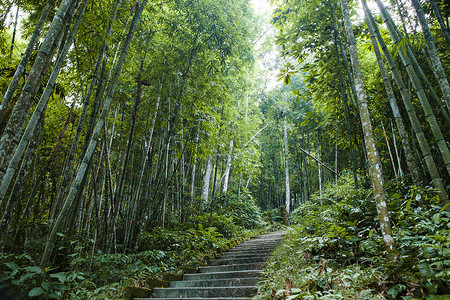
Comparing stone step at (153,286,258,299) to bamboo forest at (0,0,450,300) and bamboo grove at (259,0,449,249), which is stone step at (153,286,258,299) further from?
bamboo grove at (259,0,449,249)

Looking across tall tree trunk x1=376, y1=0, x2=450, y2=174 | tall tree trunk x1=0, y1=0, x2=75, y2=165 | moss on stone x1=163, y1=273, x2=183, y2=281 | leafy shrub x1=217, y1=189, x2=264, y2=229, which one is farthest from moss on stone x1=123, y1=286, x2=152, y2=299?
leafy shrub x1=217, y1=189, x2=264, y2=229

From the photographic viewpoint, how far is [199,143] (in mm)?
5359

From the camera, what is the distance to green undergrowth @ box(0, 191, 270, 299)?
1.58 m

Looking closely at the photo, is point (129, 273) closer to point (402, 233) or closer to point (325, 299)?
point (325, 299)

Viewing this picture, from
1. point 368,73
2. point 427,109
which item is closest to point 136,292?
point 427,109

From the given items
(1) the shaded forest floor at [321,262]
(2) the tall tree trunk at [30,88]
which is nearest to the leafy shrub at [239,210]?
(1) the shaded forest floor at [321,262]

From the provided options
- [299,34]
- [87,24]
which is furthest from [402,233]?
[87,24]

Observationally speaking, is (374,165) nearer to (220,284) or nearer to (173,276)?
(220,284)

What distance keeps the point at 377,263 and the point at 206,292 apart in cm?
192

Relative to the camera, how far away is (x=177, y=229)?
528 cm

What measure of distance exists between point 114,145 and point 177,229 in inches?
90.8

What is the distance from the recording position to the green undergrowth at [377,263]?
1.43m

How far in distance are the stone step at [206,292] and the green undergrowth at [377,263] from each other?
0.71ft

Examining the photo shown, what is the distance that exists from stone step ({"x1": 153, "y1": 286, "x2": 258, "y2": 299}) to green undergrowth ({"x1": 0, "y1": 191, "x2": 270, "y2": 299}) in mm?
239
